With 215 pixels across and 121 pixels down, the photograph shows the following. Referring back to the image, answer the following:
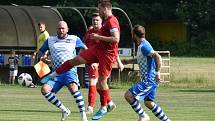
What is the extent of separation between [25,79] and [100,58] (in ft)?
51.0

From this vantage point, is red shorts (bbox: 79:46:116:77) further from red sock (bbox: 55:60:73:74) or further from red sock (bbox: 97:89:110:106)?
red sock (bbox: 97:89:110:106)

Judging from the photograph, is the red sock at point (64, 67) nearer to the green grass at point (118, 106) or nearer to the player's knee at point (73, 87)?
the player's knee at point (73, 87)

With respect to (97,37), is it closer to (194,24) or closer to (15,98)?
(15,98)

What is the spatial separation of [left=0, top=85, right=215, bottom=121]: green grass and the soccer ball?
3.48 ft

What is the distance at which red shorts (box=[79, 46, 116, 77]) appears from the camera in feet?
52.0

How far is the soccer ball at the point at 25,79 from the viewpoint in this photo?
3103 cm

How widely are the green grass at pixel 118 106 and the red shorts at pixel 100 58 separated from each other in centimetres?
140

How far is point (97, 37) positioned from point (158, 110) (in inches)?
66.9

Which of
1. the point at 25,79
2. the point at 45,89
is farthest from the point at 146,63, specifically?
the point at 25,79

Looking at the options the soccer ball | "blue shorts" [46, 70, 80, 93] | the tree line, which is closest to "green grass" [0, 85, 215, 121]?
"blue shorts" [46, 70, 80, 93]

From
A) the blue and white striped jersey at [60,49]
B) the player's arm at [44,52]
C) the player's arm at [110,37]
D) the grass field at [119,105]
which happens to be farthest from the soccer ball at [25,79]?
the player's arm at [110,37]

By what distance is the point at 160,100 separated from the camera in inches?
959

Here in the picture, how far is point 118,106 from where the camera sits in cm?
2139

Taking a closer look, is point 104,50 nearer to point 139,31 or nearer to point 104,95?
point 139,31
